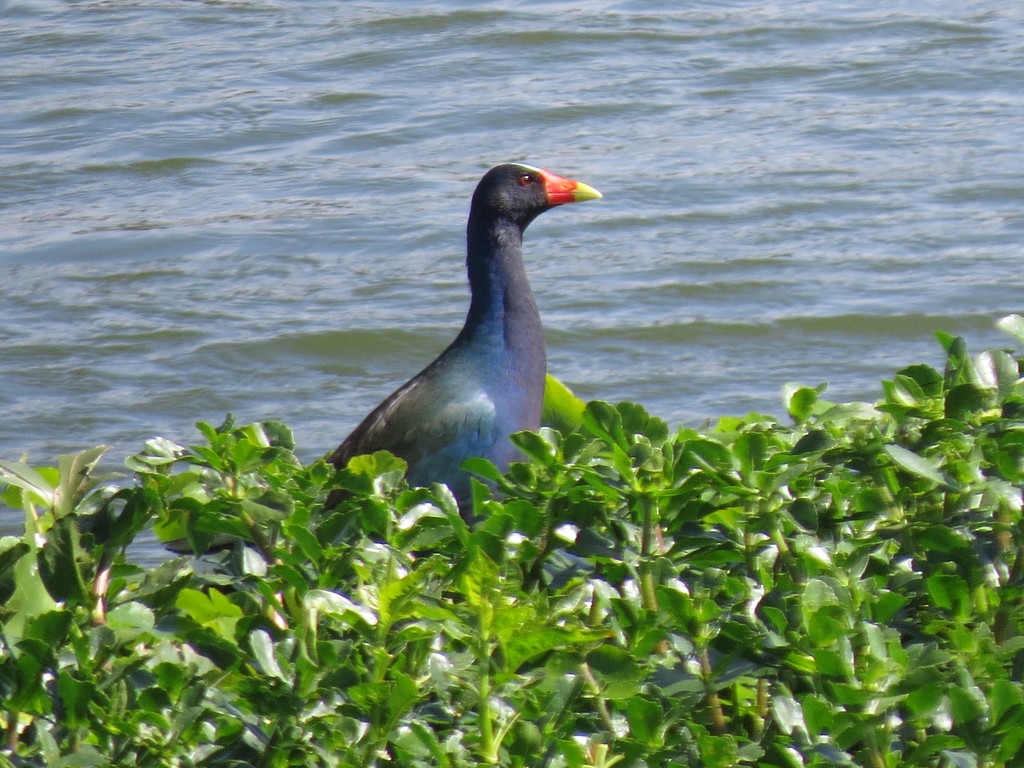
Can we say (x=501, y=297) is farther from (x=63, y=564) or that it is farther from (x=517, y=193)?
(x=63, y=564)

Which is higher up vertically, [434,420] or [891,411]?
[891,411]

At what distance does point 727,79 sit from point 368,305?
3.71 m

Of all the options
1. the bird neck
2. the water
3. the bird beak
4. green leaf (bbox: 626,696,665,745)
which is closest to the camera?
green leaf (bbox: 626,696,665,745)

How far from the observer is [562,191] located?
5.33m

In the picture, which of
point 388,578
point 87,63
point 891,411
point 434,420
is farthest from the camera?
point 87,63

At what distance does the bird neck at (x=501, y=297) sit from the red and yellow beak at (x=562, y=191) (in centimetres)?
22

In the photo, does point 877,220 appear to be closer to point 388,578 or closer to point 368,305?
point 368,305

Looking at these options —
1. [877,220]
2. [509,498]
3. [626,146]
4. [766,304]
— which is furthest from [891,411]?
[626,146]

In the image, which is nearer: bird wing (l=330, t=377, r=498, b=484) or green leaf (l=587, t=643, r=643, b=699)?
green leaf (l=587, t=643, r=643, b=699)

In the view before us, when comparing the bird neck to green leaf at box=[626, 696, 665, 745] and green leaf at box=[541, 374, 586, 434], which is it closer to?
green leaf at box=[541, 374, 586, 434]

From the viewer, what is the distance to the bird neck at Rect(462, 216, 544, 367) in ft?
15.4

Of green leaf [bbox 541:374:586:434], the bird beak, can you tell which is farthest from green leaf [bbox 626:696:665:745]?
the bird beak

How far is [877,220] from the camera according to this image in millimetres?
8383

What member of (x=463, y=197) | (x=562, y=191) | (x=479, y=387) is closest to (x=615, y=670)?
(x=479, y=387)
